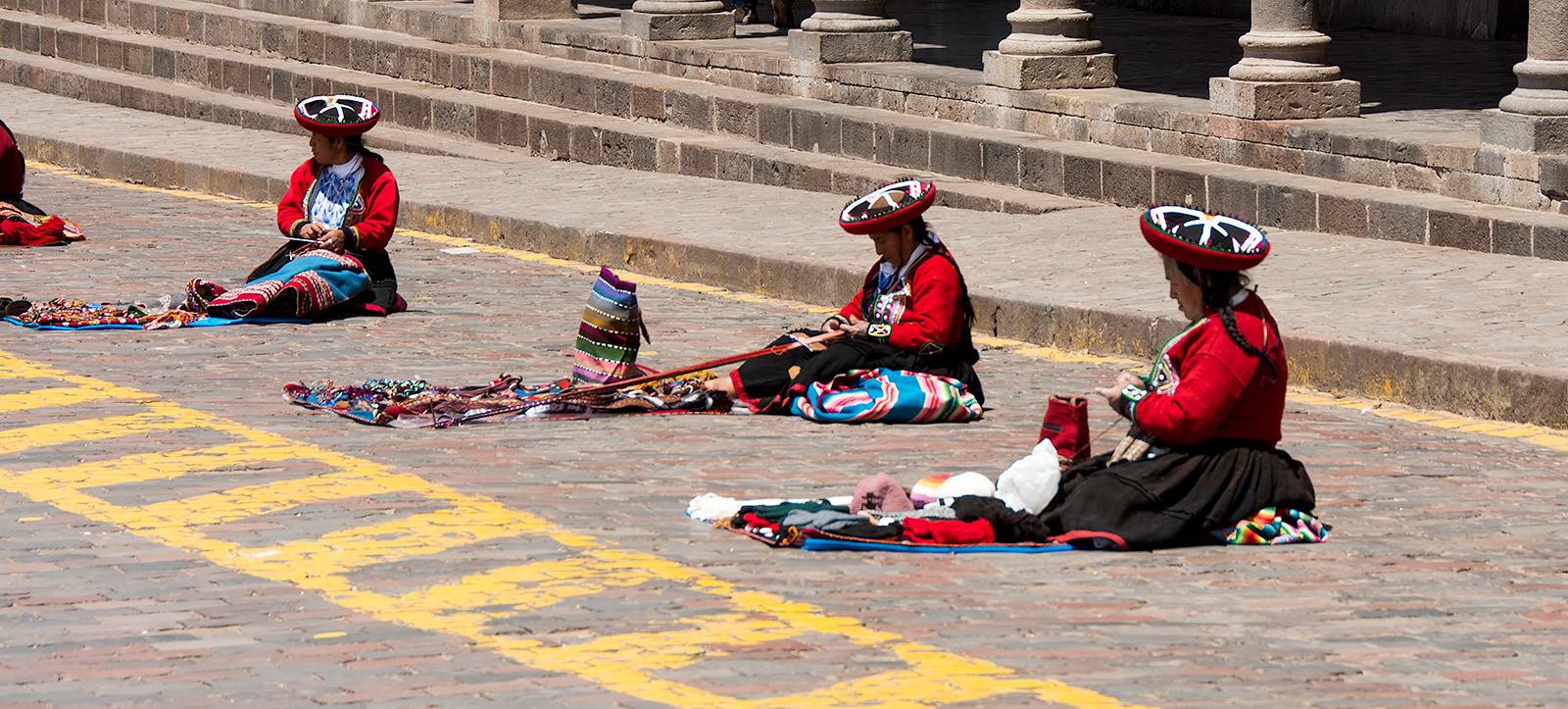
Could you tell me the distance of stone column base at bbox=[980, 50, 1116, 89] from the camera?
15.4 metres

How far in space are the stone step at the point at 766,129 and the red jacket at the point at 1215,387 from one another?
5.43m

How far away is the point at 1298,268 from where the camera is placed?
35.8 ft

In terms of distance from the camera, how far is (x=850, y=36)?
1697cm

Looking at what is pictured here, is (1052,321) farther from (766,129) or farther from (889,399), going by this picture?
(766,129)

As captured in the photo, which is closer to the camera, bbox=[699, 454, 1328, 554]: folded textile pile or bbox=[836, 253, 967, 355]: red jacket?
bbox=[699, 454, 1328, 554]: folded textile pile

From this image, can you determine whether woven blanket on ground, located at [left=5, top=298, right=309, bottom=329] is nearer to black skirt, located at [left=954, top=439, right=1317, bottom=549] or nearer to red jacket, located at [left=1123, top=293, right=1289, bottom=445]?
black skirt, located at [left=954, top=439, right=1317, bottom=549]

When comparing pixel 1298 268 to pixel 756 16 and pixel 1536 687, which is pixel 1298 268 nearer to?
pixel 1536 687

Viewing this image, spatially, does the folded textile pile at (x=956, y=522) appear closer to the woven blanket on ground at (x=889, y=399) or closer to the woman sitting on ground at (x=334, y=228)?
the woven blanket on ground at (x=889, y=399)

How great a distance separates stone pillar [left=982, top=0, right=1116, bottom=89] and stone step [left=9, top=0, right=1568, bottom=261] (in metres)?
0.44

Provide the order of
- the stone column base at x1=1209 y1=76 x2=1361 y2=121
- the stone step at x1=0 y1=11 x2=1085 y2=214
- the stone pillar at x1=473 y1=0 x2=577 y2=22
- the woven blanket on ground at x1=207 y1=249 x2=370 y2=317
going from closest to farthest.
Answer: the woven blanket on ground at x1=207 y1=249 x2=370 y2=317, the stone column base at x1=1209 y1=76 x2=1361 y2=121, the stone step at x1=0 y1=11 x2=1085 y2=214, the stone pillar at x1=473 y1=0 x2=577 y2=22

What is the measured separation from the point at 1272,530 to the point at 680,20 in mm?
12837

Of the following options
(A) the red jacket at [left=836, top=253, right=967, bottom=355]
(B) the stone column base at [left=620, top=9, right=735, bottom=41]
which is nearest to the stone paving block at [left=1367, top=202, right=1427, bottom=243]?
(A) the red jacket at [left=836, top=253, right=967, bottom=355]

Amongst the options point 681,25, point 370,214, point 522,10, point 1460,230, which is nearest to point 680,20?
point 681,25

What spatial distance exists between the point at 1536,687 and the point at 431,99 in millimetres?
15160
